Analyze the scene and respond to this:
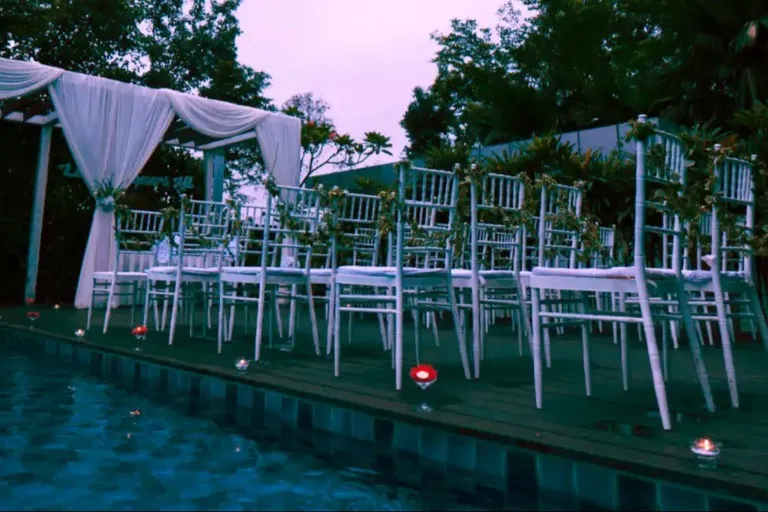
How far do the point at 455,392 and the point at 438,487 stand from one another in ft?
2.82

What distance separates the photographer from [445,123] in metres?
20.5

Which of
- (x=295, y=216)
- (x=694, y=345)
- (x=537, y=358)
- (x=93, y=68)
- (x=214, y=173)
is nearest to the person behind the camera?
(x=694, y=345)

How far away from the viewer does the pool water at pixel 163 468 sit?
5.50 feet

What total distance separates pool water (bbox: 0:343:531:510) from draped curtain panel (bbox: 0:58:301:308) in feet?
15.8

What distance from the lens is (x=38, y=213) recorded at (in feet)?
26.1

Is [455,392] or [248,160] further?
[248,160]

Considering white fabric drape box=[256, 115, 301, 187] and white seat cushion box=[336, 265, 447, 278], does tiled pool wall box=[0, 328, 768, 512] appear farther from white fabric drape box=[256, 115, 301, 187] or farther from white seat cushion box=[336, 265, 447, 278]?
white fabric drape box=[256, 115, 301, 187]

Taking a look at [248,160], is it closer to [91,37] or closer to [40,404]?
[91,37]

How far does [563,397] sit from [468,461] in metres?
0.75

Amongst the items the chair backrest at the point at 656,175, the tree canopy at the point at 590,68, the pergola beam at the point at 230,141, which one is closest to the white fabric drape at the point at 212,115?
the pergola beam at the point at 230,141

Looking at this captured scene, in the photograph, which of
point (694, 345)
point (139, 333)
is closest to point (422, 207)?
point (694, 345)

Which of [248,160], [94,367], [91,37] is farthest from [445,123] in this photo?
[94,367]

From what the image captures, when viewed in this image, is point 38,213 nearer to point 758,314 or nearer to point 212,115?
point 212,115

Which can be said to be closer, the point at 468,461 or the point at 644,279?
the point at 468,461
